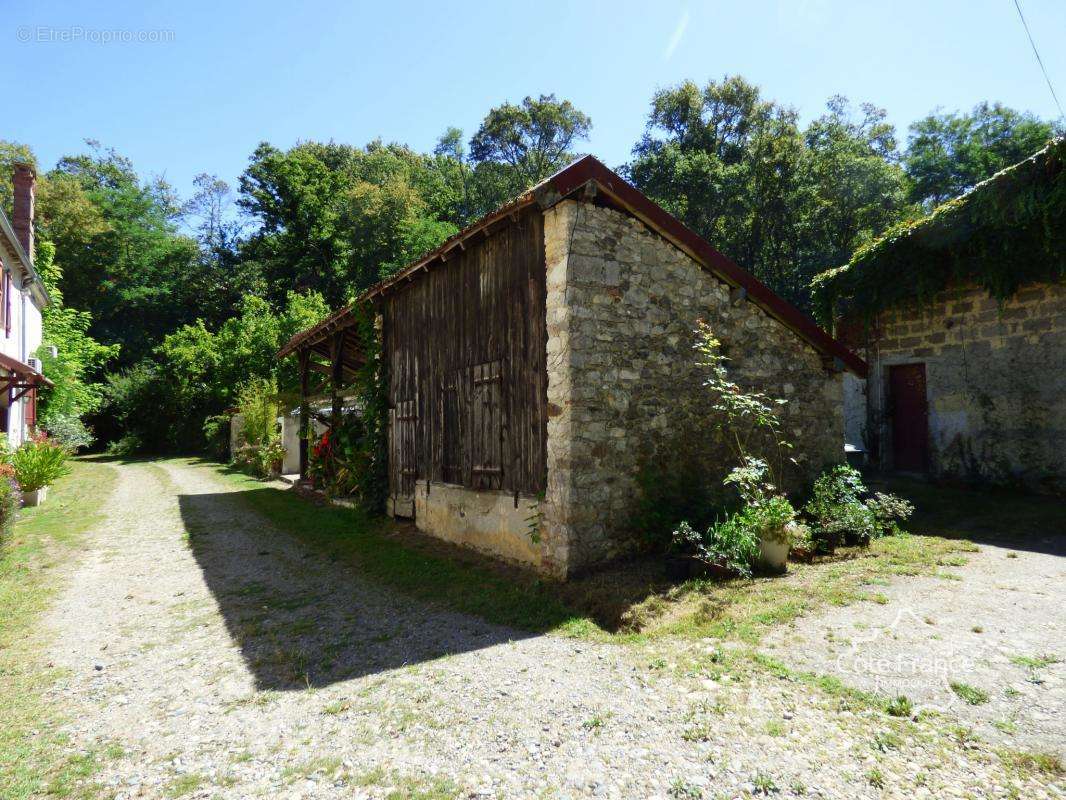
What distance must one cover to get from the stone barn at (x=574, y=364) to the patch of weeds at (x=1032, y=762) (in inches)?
142

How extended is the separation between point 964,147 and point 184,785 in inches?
1308

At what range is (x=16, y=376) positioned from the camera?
13.1 meters

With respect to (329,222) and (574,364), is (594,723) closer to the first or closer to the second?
(574,364)

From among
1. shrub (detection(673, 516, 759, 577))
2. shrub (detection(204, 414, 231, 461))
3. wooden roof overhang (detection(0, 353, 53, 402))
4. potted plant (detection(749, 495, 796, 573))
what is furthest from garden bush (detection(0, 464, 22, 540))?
shrub (detection(204, 414, 231, 461))

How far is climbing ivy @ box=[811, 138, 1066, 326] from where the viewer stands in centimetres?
840

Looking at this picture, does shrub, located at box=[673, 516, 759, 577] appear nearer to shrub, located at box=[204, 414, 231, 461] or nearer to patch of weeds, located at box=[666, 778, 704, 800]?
patch of weeds, located at box=[666, 778, 704, 800]

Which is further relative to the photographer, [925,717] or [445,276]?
[445,276]

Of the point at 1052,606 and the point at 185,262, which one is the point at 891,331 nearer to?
the point at 1052,606

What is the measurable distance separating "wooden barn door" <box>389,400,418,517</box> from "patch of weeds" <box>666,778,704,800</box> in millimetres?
6616

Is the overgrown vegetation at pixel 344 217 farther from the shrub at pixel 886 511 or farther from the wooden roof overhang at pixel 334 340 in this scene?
the shrub at pixel 886 511

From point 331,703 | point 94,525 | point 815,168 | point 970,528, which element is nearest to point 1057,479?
point 970,528

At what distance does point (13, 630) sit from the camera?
5.06 m

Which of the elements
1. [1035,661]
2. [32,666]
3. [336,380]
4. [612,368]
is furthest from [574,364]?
[336,380]

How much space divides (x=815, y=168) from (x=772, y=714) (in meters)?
25.9
